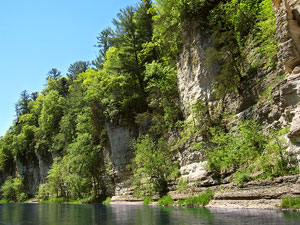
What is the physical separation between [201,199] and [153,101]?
14.2 metres

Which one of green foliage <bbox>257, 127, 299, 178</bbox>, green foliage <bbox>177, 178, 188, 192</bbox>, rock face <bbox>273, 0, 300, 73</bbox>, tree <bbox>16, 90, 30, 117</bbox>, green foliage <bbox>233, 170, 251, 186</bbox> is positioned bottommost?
green foliage <bbox>177, 178, 188, 192</bbox>

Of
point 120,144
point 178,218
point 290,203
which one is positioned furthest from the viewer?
point 120,144

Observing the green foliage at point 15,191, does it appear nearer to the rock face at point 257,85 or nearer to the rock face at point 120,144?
the rock face at point 120,144

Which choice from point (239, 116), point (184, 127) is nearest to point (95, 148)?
point (184, 127)

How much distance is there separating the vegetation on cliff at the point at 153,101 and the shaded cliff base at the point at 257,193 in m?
0.81

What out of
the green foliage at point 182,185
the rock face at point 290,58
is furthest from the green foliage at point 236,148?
the green foliage at point 182,185

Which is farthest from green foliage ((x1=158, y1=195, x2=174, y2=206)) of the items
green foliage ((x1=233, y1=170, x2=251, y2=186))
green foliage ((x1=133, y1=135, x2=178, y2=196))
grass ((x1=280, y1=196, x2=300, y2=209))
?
grass ((x1=280, y1=196, x2=300, y2=209))

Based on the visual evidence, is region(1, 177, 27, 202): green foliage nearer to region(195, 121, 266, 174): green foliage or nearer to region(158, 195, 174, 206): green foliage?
region(158, 195, 174, 206): green foliage

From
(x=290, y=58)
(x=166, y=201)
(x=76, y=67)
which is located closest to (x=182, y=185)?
(x=166, y=201)

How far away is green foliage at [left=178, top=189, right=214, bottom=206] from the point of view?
1859 centimetres

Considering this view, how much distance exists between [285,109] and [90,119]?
31.3 meters

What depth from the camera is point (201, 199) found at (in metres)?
19.1

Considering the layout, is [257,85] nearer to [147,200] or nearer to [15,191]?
[147,200]

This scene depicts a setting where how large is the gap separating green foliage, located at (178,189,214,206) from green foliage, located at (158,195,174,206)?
2.20 m
